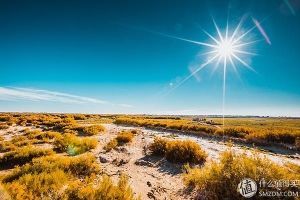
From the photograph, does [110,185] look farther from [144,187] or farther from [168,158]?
[168,158]

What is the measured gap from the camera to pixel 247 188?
14.5 feet

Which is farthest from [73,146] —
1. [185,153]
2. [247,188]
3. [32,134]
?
[247,188]

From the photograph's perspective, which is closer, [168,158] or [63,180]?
[63,180]

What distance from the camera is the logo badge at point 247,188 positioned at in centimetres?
427

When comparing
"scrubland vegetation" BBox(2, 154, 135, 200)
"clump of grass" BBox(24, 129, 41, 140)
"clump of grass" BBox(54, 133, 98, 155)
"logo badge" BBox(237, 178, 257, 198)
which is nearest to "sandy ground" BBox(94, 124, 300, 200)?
"scrubland vegetation" BBox(2, 154, 135, 200)

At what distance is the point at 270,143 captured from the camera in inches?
625

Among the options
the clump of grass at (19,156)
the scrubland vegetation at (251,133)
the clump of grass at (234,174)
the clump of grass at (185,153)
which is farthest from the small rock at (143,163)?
the scrubland vegetation at (251,133)

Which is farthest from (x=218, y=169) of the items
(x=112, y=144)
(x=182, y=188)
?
(x=112, y=144)

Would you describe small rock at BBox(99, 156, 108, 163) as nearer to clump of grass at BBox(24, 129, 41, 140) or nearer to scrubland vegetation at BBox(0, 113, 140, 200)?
scrubland vegetation at BBox(0, 113, 140, 200)

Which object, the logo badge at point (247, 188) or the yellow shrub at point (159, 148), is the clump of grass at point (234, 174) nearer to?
the logo badge at point (247, 188)

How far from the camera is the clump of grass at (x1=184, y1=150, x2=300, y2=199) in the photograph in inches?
173

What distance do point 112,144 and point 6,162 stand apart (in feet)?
Result: 19.2

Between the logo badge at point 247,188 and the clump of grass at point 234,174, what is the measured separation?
0.09 meters

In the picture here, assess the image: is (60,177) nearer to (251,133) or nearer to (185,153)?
(185,153)
